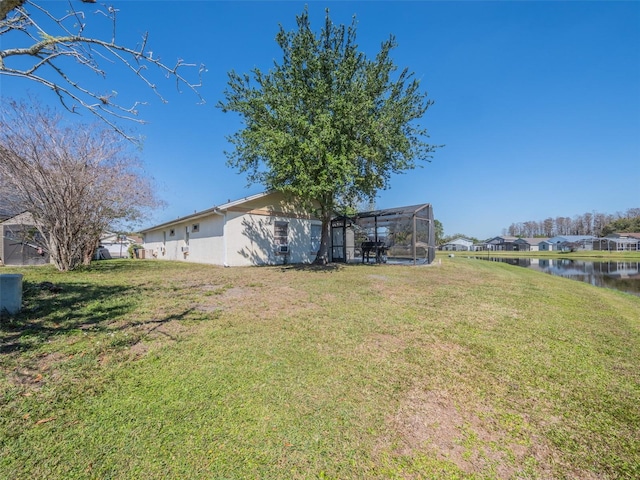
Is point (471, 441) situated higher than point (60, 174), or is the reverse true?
point (60, 174)

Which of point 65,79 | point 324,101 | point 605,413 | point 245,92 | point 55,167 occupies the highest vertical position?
point 245,92

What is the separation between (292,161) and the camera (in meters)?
9.83

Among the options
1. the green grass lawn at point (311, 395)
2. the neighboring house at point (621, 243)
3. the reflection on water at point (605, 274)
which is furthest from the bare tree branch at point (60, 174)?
the neighboring house at point (621, 243)

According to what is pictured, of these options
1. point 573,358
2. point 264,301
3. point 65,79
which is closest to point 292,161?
point 264,301

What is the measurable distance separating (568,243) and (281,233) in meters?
70.0

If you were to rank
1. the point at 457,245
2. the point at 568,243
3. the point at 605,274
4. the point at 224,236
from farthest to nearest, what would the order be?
1. the point at 457,245
2. the point at 568,243
3. the point at 605,274
4. the point at 224,236

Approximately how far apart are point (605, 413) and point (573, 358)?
1320mm

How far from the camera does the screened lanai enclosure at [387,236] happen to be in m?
14.9

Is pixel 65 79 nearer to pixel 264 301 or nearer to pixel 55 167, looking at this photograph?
pixel 264 301

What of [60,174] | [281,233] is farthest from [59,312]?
[281,233]

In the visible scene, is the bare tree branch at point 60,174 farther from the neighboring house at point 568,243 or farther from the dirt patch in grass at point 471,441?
the neighboring house at point 568,243

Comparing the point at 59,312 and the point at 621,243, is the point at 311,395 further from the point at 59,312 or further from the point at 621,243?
the point at 621,243

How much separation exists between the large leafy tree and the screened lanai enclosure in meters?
2.98

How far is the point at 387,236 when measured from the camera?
16.6m
